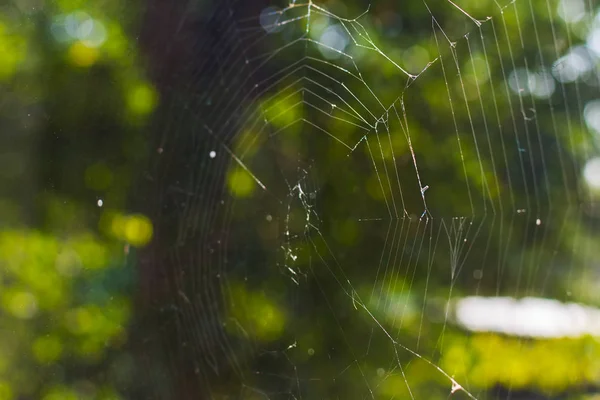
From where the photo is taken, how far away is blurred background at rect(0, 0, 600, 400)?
25.2 inches

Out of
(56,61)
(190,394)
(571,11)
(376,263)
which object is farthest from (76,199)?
(571,11)

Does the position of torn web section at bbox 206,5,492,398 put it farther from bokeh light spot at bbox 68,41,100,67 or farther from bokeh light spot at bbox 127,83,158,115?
bokeh light spot at bbox 68,41,100,67

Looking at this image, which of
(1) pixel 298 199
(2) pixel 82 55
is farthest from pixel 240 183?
(2) pixel 82 55

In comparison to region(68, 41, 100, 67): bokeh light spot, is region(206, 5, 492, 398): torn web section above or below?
below

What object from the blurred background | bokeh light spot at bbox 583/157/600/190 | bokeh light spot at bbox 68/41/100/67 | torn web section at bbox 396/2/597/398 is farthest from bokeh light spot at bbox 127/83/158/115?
bokeh light spot at bbox 583/157/600/190

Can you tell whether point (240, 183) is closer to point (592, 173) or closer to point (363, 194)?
point (363, 194)

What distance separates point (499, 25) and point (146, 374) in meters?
0.85

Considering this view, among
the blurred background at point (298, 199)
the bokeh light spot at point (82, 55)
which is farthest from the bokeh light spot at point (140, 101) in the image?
the bokeh light spot at point (82, 55)

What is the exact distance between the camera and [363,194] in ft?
2.68

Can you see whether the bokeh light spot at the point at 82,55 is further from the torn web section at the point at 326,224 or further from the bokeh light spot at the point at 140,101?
the torn web section at the point at 326,224

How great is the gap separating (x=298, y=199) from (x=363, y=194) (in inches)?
4.1

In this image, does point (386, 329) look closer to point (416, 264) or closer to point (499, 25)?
point (416, 264)

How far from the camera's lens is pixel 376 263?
739 millimetres

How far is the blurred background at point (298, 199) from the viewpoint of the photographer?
0.64m
